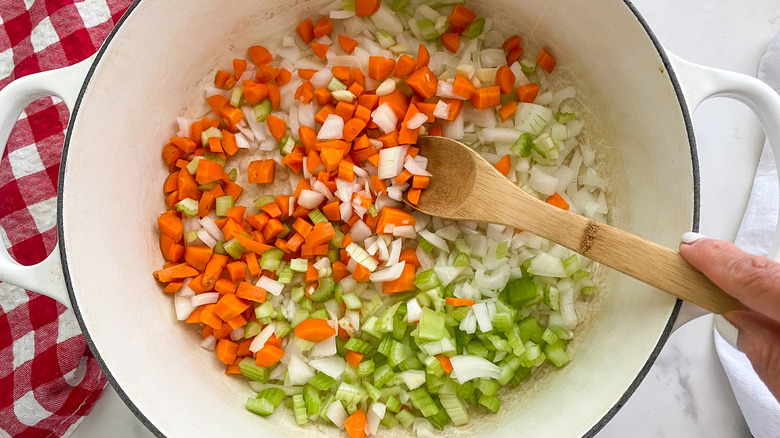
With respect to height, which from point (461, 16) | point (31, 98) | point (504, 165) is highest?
point (31, 98)

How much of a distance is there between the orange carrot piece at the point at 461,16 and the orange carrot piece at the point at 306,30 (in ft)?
1.50

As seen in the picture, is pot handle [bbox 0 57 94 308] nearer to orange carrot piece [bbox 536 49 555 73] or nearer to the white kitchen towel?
orange carrot piece [bbox 536 49 555 73]

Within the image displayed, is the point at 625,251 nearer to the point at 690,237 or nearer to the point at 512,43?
the point at 690,237

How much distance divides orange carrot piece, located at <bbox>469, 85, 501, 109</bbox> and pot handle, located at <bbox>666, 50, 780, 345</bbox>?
49cm

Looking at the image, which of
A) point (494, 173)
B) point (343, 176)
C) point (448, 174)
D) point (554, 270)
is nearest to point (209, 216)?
point (343, 176)

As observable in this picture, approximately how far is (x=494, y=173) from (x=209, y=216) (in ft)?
3.00

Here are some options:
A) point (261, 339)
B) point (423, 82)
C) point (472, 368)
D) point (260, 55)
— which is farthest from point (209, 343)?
point (423, 82)

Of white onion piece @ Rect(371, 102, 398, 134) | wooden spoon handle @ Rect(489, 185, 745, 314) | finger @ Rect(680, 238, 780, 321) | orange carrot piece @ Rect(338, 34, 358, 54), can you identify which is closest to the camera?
finger @ Rect(680, 238, 780, 321)

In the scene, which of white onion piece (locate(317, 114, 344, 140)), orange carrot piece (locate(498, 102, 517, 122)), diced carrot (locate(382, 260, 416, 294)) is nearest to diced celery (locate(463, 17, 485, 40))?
orange carrot piece (locate(498, 102, 517, 122))

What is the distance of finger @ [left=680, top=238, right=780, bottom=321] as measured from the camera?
3.85 feet

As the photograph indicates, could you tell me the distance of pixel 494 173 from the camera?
162 centimetres

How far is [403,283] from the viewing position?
1.74 metres

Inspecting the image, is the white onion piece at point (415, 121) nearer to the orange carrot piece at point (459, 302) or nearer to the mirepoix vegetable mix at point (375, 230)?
the mirepoix vegetable mix at point (375, 230)

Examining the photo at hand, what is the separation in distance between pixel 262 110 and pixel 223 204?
326 mm
